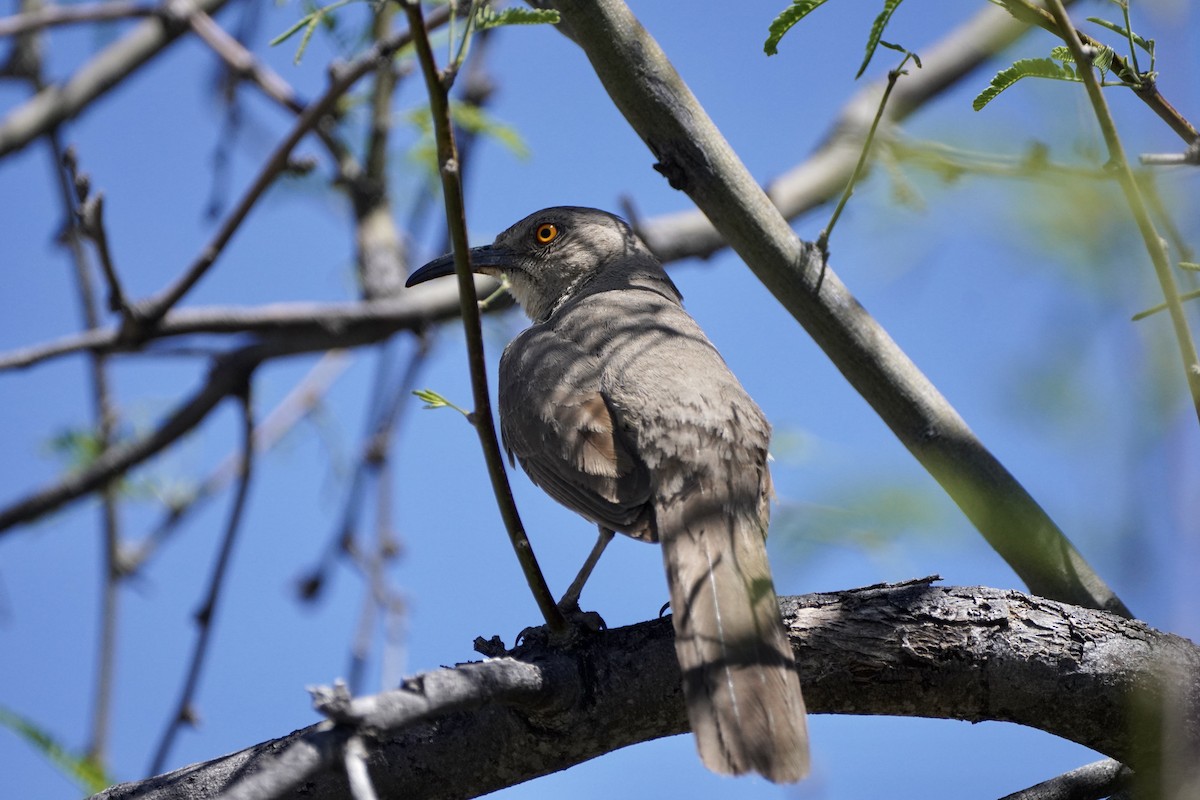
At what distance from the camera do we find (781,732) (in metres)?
3.58

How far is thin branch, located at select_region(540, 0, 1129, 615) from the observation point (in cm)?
471

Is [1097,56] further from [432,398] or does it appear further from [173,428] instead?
[173,428]

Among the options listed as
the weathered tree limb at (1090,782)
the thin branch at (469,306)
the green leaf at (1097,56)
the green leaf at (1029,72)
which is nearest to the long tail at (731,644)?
the thin branch at (469,306)

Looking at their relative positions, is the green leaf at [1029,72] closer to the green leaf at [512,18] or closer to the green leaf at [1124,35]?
the green leaf at [1124,35]

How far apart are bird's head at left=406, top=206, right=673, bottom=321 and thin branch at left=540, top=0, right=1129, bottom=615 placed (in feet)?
6.41

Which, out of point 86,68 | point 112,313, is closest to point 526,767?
point 112,313

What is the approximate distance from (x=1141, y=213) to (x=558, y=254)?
174 inches

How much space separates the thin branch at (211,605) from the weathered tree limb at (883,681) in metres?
2.10

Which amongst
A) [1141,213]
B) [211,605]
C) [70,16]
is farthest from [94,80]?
[1141,213]

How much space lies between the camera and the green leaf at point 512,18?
11.0ft

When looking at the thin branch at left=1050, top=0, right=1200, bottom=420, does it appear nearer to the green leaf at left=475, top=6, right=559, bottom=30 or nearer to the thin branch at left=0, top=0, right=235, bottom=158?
the green leaf at left=475, top=6, right=559, bottom=30

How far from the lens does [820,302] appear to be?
4812 mm

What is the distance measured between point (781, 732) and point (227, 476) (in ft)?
17.9

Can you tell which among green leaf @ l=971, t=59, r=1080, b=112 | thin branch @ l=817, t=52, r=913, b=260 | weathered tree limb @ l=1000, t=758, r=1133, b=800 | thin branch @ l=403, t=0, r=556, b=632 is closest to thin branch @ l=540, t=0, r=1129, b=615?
thin branch @ l=817, t=52, r=913, b=260
